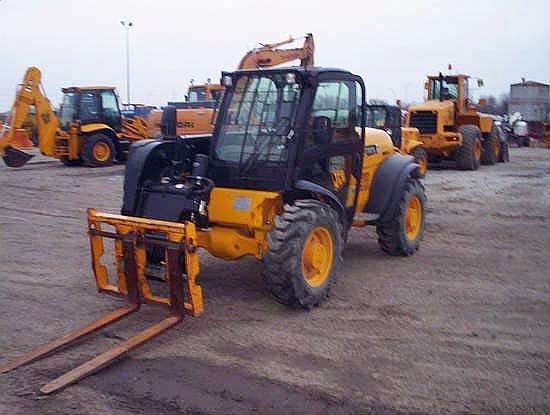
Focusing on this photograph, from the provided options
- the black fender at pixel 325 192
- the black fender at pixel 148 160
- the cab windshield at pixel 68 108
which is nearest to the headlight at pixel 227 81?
the black fender at pixel 148 160

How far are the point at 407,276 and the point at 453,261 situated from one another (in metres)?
0.94

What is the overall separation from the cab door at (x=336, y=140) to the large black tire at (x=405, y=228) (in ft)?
2.57

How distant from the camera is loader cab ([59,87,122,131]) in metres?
18.5

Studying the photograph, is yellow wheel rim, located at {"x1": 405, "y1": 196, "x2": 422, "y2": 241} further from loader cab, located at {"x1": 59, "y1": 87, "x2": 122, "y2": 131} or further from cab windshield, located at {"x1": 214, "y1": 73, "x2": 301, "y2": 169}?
loader cab, located at {"x1": 59, "y1": 87, "x2": 122, "y2": 131}

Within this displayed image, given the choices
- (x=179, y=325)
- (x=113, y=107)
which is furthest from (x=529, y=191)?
(x=113, y=107)

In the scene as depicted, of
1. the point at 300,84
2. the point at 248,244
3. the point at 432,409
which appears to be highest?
the point at 300,84

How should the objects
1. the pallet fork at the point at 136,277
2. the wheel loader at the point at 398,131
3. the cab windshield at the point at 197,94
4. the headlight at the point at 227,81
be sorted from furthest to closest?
1. the cab windshield at the point at 197,94
2. the wheel loader at the point at 398,131
3. the headlight at the point at 227,81
4. the pallet fork at the point at 136,277

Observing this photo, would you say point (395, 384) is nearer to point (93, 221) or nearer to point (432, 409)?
point (432, 409)

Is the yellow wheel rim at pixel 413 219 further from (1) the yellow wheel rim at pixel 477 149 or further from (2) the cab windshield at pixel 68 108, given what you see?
(2) the cab windshield at pixel 68 108

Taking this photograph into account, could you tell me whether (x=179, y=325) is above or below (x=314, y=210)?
below

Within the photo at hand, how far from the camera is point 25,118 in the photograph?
17.8 metres

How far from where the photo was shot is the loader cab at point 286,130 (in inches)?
227

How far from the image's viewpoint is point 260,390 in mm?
4156

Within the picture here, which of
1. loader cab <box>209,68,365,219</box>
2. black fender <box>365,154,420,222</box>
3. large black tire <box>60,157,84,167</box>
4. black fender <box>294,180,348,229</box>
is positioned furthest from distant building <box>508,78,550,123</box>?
black fender <box>294,180,348,229</box>
